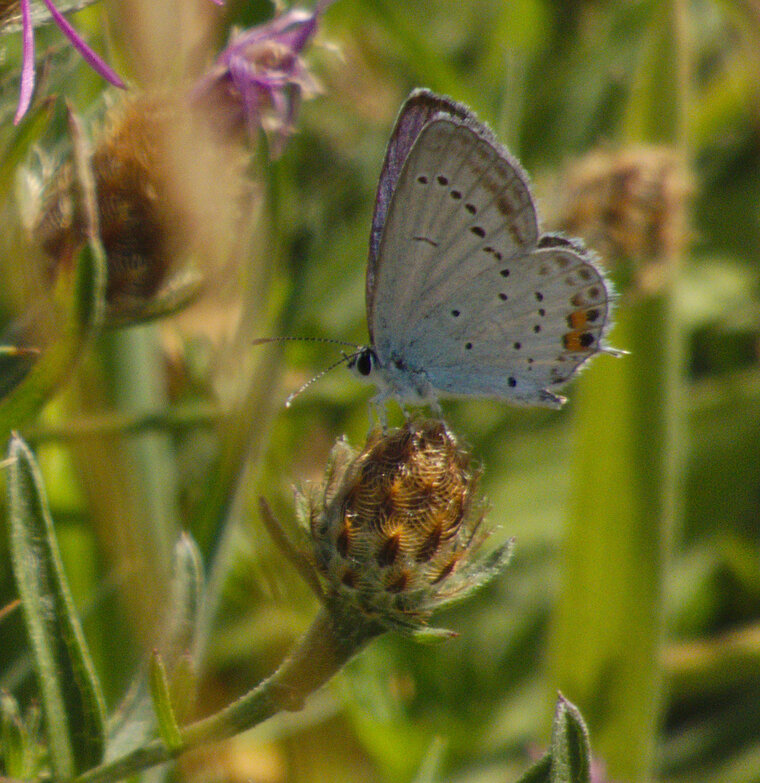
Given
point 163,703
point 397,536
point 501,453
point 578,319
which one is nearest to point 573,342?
point 578,319

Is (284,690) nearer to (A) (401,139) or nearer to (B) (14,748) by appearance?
(B) (14,748)

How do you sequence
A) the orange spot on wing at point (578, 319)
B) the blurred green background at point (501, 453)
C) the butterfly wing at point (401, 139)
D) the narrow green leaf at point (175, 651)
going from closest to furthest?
the narrow green leaf at point (175, 651) → the butterfly wing at point (401, 139) → the orange spot on wing at point (578, 319) → the blurred green background at point (501, 453)

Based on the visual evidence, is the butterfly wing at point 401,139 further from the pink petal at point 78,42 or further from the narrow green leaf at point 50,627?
the narrow green leaf at point 50,627

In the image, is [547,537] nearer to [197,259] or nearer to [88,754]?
[197,259]

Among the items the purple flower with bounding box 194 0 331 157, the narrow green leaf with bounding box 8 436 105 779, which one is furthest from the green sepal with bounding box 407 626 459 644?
the purple flower with bounding box 194 0 331 157

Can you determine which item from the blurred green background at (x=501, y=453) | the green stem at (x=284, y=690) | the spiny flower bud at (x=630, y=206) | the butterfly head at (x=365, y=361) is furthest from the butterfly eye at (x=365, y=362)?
the spiny flower bud at (x=630, y=206)

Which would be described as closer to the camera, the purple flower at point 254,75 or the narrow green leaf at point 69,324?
the narrow green leaf at point 69,324

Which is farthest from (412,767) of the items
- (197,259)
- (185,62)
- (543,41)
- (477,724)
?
(543,41)
